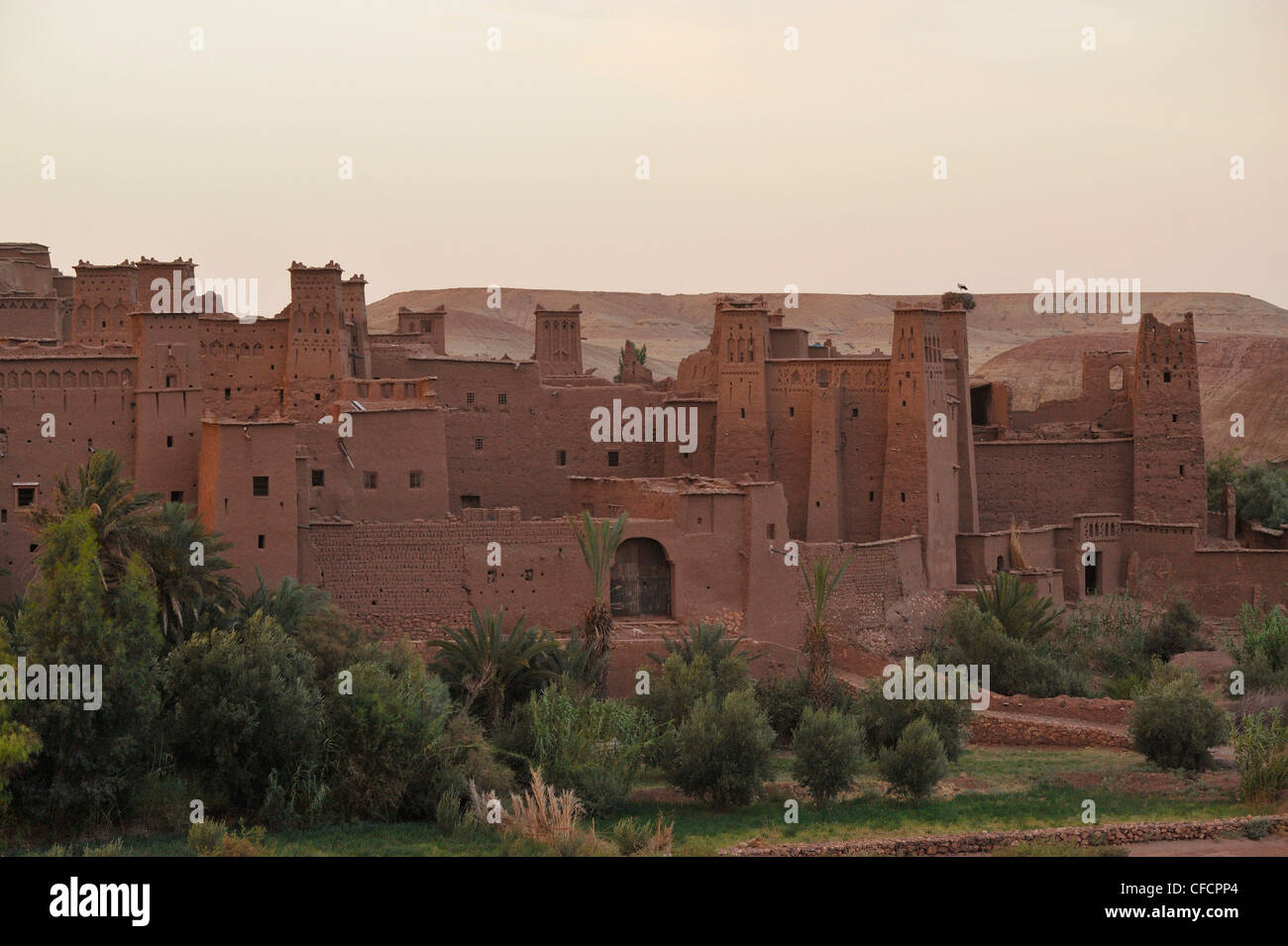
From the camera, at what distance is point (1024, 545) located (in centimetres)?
3950

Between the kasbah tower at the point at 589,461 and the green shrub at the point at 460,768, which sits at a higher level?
the kasbah tower at the point at 589,461

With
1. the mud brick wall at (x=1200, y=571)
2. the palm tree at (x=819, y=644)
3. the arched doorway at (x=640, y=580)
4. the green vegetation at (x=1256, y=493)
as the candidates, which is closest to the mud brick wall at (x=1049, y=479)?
A: the mud brick wall at (x=1200, y=571)

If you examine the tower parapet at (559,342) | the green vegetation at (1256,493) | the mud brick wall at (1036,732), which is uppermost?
the tower parapet at (559,342)

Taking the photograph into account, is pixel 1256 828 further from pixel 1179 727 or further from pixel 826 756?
pixel 826 756

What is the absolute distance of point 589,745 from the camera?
25422 mm

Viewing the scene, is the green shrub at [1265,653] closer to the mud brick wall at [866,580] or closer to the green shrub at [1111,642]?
the green shrub at [1111,642]

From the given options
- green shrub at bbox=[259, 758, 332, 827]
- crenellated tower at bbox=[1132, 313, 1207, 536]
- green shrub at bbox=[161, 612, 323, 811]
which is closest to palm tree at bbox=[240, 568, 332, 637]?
green shrub at bbox=[161, 612, 323, 811]

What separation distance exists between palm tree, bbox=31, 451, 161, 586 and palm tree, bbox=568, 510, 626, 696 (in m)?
7.53

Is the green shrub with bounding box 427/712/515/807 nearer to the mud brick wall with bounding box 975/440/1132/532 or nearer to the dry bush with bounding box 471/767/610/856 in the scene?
the dry bush with bounding box 471/767/610/856

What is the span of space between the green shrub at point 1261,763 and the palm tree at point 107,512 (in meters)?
16.0

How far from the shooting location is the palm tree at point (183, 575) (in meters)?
25.2

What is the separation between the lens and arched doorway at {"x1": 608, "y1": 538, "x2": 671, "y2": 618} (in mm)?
33406
